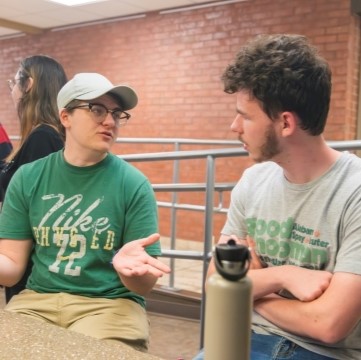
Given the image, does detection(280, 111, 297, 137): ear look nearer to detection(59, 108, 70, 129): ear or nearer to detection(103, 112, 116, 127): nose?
detection(103, 112, 116, 127): nose

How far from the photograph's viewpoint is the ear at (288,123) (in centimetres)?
119

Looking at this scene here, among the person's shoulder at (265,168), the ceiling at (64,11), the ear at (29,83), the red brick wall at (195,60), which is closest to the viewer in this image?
the person's shoulder at (265,168)

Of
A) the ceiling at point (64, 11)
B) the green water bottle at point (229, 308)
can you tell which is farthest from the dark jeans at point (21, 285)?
the ceiling at point (64, 11)

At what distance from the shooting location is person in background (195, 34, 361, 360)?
110cm

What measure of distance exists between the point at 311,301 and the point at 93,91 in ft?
2.90

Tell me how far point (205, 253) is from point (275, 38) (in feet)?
3.81

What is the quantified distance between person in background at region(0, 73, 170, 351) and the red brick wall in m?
3.95

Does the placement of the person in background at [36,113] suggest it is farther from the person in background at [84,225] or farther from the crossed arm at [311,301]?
the crossed arm at [311,301]

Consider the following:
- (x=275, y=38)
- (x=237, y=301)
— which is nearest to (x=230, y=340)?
(x=237, y=301)

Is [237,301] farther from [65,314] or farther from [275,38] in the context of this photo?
[65,314]

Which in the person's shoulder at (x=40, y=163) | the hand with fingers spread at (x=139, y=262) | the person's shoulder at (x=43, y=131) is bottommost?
the hand with fingers spread at (x=139, y=262)

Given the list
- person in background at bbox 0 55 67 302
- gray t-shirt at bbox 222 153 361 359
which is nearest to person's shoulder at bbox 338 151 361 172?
gray t-shirt at bbox 222 153 361 359

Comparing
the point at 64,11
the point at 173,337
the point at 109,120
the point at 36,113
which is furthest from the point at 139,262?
the point at 64,11

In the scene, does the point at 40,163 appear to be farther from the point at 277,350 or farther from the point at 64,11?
the point at 64,11
